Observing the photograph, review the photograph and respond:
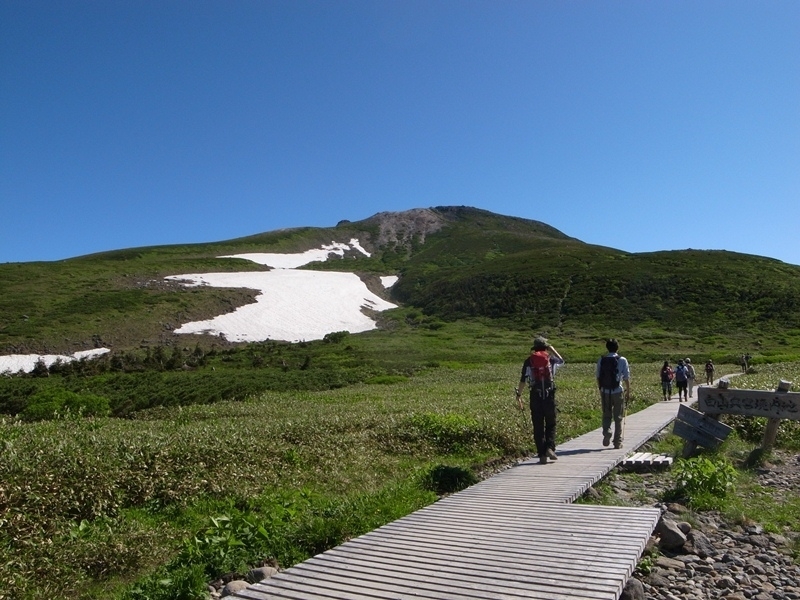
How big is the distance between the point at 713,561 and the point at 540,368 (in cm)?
501

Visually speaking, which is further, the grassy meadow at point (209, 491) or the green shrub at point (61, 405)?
the green shrub at point (61, 405)

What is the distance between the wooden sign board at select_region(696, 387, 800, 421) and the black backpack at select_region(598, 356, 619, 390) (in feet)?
6.71

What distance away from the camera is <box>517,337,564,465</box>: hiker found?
11867 mm

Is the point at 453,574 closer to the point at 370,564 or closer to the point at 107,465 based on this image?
the point at 370,564

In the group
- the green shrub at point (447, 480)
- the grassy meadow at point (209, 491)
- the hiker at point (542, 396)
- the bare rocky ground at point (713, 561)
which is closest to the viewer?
the bare rocky ground at point (713, 561)

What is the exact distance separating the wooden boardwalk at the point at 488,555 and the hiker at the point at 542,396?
7.76 feet

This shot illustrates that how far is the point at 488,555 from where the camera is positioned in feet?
21.4

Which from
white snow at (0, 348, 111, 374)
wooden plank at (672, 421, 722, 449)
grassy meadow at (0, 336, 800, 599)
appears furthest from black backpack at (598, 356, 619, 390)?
white snow at (0, 348, 111, 374)

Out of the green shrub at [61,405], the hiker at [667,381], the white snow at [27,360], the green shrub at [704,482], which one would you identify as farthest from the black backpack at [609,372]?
the white snow at [27,360]

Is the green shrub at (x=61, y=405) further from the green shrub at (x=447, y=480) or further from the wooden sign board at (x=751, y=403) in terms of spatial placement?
the wooden sign board at (x=751, y=403)

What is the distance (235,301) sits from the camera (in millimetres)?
78438

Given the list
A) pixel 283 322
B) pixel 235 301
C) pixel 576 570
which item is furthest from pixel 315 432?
pixel 235 301

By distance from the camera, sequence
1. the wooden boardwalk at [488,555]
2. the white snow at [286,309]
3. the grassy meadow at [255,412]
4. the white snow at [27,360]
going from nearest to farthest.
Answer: the wooden boardwalk at [488,555]
the grassy meadow at [255,412]
the white snow at [27,360]
the white snow at [286,309]

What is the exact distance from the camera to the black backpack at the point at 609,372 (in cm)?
1313
